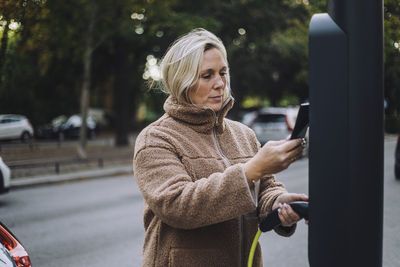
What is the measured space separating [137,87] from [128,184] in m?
23.9

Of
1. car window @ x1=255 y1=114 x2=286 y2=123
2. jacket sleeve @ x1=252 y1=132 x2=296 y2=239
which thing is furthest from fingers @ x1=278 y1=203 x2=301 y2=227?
car window @ x1=255 y1=114 x2=286 y2=123

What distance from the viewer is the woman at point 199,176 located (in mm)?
1369

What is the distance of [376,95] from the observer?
1036mm

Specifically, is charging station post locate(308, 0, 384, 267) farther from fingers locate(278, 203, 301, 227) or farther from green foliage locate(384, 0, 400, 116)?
green foliage locate(384, 0, 400, 116)

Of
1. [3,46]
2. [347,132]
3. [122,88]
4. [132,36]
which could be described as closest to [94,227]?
[3,46]

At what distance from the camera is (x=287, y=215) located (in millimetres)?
1402

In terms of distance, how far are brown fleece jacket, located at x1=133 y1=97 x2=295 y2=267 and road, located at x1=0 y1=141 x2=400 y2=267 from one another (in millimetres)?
825

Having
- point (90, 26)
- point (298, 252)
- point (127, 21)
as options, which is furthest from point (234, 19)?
point (298, 252)

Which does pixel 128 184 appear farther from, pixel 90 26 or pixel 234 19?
pixel 234 19

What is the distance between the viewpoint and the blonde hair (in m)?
1.62

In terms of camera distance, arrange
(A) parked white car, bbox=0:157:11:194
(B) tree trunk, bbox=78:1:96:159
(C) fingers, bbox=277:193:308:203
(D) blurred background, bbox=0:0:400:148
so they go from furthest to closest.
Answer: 1. (B) tree trunk, bbox=78:1:96:159
2. (A) parked white car, bbox=0:157:11:194
3. (D) blurred background, bbox=0:0:400:148
4. (C) fingers, bbox=277:193:308:203

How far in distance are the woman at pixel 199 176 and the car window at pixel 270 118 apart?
13509 mm

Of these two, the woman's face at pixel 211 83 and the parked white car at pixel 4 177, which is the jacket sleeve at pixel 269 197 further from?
the parked white car at pixel 4 177

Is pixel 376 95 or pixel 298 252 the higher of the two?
pixel 376 95
